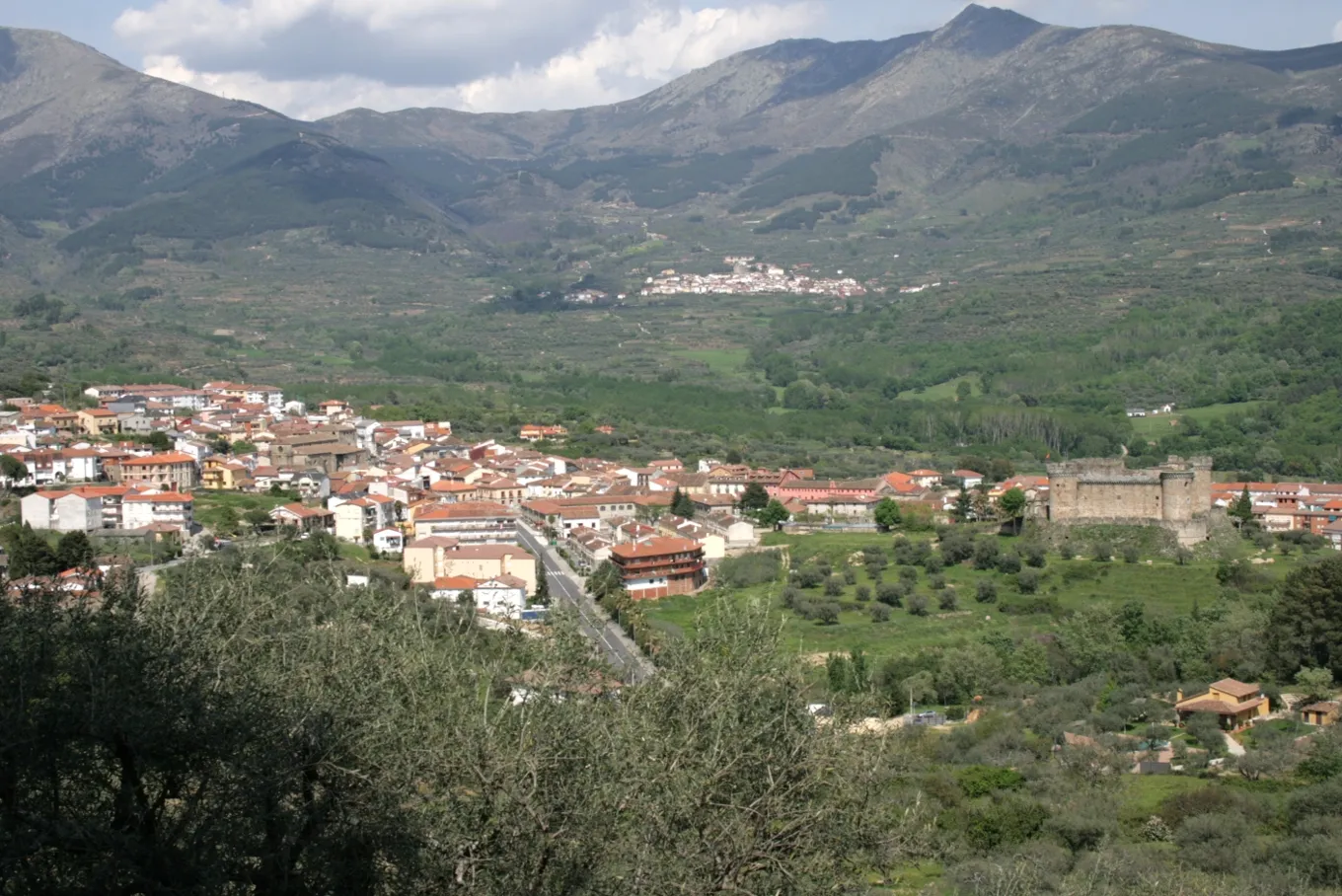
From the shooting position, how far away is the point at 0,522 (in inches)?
1522

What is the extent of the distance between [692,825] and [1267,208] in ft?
434

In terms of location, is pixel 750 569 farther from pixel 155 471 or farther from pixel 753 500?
pixel 155 471

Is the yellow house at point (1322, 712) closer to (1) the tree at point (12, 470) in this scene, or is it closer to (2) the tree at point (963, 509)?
(2) the tree at point (963, 509)

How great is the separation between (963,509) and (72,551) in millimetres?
27223

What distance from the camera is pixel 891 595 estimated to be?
37.7m

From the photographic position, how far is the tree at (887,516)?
160ft

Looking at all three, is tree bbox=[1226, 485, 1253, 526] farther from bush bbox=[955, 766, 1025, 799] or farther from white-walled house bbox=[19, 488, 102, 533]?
white-walled house bbox=[19, 488, 102, 533]

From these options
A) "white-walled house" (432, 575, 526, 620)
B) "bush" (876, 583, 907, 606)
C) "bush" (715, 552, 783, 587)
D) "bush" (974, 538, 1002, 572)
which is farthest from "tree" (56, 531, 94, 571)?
"bush" (974, 538, 1002, 572)

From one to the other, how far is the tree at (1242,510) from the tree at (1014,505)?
620 centimetres

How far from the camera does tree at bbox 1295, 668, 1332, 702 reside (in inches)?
1105

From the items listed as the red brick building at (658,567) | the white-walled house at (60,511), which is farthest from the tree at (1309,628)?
the white-walled house at (60,511)

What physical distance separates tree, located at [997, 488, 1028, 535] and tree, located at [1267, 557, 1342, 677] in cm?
1426

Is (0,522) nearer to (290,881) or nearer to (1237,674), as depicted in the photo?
(1237,674)

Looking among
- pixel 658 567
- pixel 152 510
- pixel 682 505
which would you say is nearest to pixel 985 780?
pixel 658 567
